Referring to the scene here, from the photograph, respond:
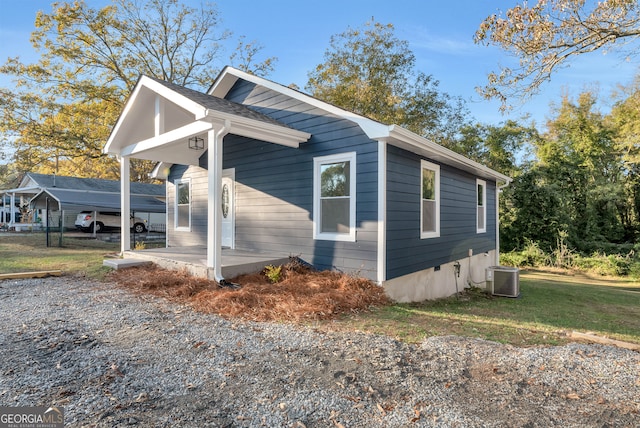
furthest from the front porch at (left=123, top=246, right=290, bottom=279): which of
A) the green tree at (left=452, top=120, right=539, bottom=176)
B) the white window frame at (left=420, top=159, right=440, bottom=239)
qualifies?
the green tree at (left=452, top=120, right=539, bottom=176)

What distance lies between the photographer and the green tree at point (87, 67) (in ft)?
56.6

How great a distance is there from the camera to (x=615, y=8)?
188 inches

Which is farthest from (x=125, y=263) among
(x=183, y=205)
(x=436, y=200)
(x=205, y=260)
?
→ (x=436, y=200)

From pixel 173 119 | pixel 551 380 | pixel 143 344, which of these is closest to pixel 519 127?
pixel 173 119

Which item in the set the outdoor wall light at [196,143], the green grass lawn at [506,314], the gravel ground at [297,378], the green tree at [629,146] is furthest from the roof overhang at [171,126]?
the green tree at [629,146]

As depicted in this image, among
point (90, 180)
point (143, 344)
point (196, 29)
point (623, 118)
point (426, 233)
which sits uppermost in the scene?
point (196, 29)

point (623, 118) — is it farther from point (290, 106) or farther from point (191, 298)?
point (191, 298)

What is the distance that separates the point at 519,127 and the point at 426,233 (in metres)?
17.7

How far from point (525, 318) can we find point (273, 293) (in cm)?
424

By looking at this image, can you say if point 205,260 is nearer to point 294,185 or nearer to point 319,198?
point 294,185

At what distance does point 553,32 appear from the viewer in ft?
17.3

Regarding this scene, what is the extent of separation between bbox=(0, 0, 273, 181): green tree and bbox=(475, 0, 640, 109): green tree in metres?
19.3

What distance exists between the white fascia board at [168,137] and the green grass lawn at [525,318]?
4179mm

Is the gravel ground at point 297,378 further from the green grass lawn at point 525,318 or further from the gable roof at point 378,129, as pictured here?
the gable roof at point 378,129
